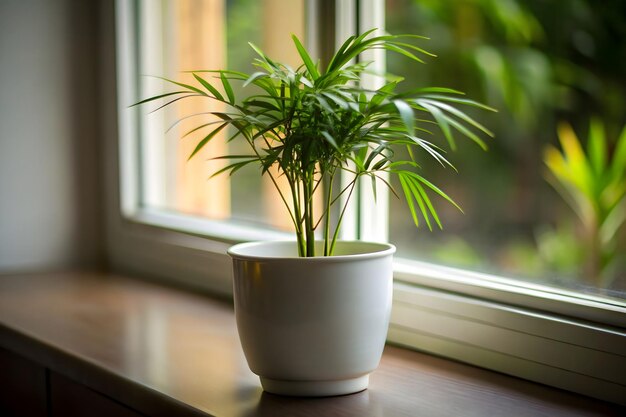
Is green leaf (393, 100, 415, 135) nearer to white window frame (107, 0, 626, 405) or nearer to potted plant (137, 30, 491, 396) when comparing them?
potted plant (137, 30, 491, 396)

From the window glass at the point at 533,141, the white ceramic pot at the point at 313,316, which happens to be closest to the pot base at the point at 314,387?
the white ceramic pot at the point at 313,316

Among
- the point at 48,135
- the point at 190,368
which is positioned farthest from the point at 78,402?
the point at 48,135

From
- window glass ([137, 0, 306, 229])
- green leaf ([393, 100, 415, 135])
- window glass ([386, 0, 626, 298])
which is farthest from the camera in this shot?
window glass ([137, 0, 306, 229])

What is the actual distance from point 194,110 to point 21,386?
2.61ft

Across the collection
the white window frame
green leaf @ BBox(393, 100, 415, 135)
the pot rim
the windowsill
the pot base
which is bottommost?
the windowsill

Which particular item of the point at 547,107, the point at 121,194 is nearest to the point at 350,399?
the point at 547,107

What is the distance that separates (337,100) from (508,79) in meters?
0.41

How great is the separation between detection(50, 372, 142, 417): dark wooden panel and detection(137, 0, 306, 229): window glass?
1.79 feet

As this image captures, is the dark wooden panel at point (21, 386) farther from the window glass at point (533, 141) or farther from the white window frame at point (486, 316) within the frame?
the window glass at point (533, 141)

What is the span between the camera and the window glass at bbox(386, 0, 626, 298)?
40.0 inches

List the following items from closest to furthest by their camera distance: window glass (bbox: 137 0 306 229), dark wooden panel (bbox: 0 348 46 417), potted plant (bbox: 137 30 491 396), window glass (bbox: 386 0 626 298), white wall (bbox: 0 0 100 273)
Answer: potted plant (bbox: 137 30 491 396)
window glass (bbox: 386 0 626 298)
dark wooden panel (bbox: 0 348 46 417)
window glass (bbox: 137 0 306 229)
white wall (bbox: 0 0 100 273)

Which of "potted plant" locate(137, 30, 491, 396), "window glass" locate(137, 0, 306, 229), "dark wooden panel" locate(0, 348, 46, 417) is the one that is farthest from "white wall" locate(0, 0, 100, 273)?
"potted plant" locate(137, 30, 491, 396)

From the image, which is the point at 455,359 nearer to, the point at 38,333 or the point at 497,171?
the point at 497,171

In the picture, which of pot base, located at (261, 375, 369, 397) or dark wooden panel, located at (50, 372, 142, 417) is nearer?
pot base, located at (261, 375, 369, 397)
